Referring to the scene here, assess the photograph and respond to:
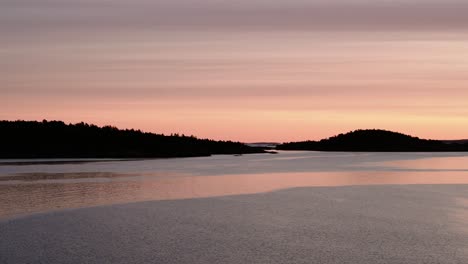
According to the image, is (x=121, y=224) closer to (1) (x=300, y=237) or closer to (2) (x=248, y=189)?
(1) (x=300, y=237)

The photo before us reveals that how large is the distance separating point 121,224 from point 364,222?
777cm

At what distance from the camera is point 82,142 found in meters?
91.2

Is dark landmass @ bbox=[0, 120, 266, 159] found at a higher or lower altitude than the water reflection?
higher

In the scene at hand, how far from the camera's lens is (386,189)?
32719 millimetres

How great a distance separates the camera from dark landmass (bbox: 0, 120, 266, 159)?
83.3 metres

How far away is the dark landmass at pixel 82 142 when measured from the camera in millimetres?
83312

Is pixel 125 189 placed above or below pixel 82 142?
below

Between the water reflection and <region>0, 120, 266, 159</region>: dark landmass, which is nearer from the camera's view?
the water reflection

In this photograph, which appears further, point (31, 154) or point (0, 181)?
point (31, 154)

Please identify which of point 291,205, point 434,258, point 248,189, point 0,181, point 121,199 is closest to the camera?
point 434,258

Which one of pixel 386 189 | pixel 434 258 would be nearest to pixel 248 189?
pixel 386 189

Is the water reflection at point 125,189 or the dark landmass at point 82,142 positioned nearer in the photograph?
the water reflection at point 125,189

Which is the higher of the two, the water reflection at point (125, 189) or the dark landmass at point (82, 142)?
the dark landmass at point (82, 142)

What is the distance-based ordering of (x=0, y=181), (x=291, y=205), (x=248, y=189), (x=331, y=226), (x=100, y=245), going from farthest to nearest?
(x=0, y=181) < (x=248, y=189) < (x=291, y=205) < (x=331, y=226) < (x=100, y=245)
